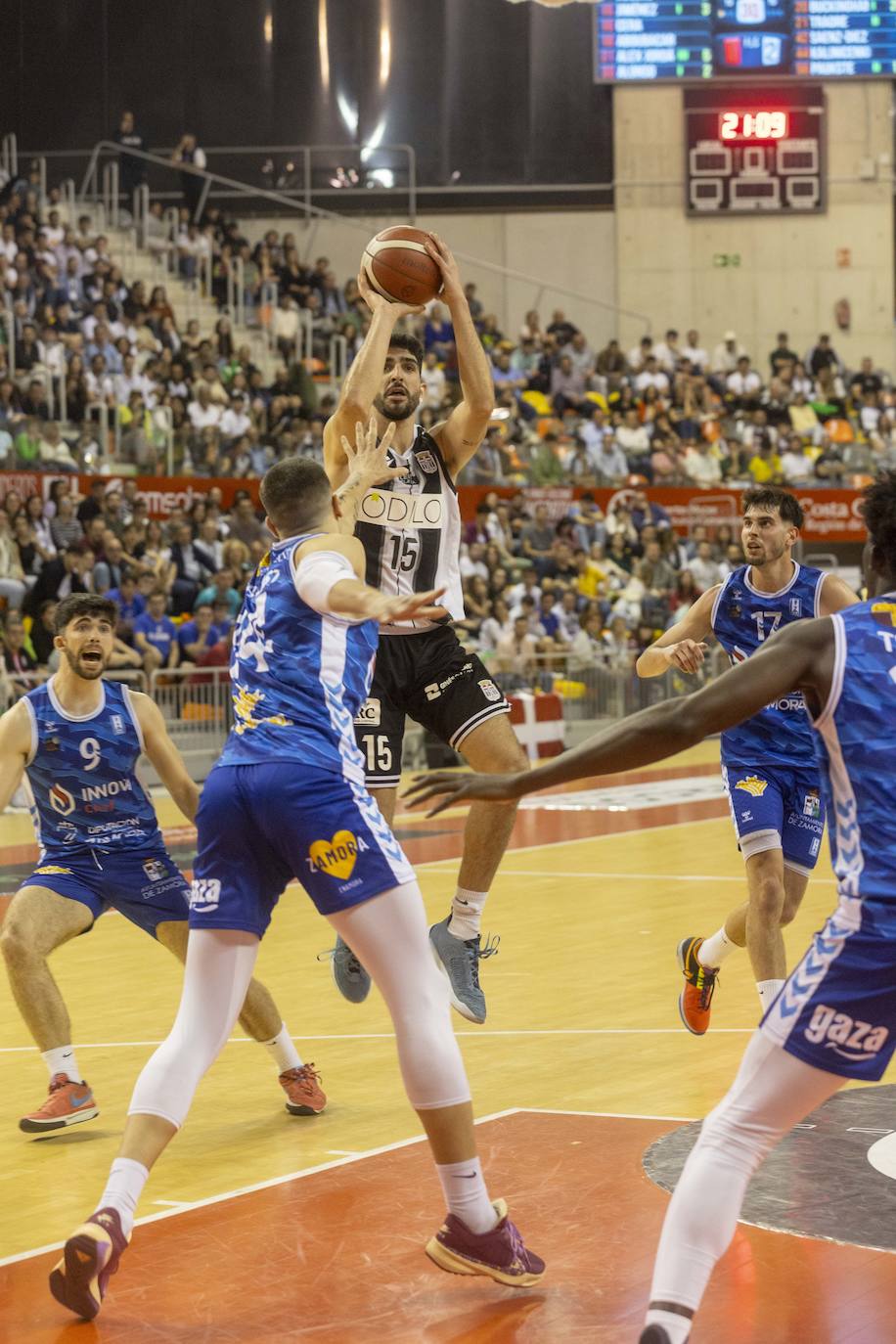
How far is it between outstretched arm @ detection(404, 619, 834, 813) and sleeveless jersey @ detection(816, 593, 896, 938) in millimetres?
38

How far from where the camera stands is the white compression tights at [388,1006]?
15.0 feet

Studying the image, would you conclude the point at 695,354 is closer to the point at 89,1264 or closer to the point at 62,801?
the point at 62,801

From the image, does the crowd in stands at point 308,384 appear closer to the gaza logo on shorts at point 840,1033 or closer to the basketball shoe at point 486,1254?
the basketball shoe at point 486,1254

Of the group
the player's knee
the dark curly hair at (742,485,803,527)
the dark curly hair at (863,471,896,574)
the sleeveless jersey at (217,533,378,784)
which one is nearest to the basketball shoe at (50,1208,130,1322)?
the sleeveless jersey at (217,533,378,784)

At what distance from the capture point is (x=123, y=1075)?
23.9ft

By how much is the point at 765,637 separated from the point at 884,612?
10.8 feet

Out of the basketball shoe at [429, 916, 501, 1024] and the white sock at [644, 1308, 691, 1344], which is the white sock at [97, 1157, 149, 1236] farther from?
the basketball shoe at [429, 916, 501, 1024]

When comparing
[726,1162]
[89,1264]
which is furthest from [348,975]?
[726,1162]

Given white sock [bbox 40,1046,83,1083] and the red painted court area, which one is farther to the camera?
white sock [bbox 40,1046,83,1083]

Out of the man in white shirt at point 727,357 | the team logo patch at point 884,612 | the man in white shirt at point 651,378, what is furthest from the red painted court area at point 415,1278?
the man in white shirt at point 727,357

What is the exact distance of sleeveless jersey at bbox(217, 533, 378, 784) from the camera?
15.7 feet

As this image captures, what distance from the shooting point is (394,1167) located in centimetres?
575

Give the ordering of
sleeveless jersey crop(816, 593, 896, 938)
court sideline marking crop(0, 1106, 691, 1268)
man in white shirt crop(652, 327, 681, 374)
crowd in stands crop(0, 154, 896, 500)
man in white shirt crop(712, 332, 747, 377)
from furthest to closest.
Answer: man in white shirt crop(712, 332, 747, 377) → man in white shirt crop(652, 327, 681, 374) → crowd in stands crop(0, 154, 896, 500) → court sideline marking crop(0, 1106, 691, 1268) → sleeveless jersey crop(816, 593, 896, 938)

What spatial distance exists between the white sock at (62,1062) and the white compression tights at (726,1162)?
3.27 meters
